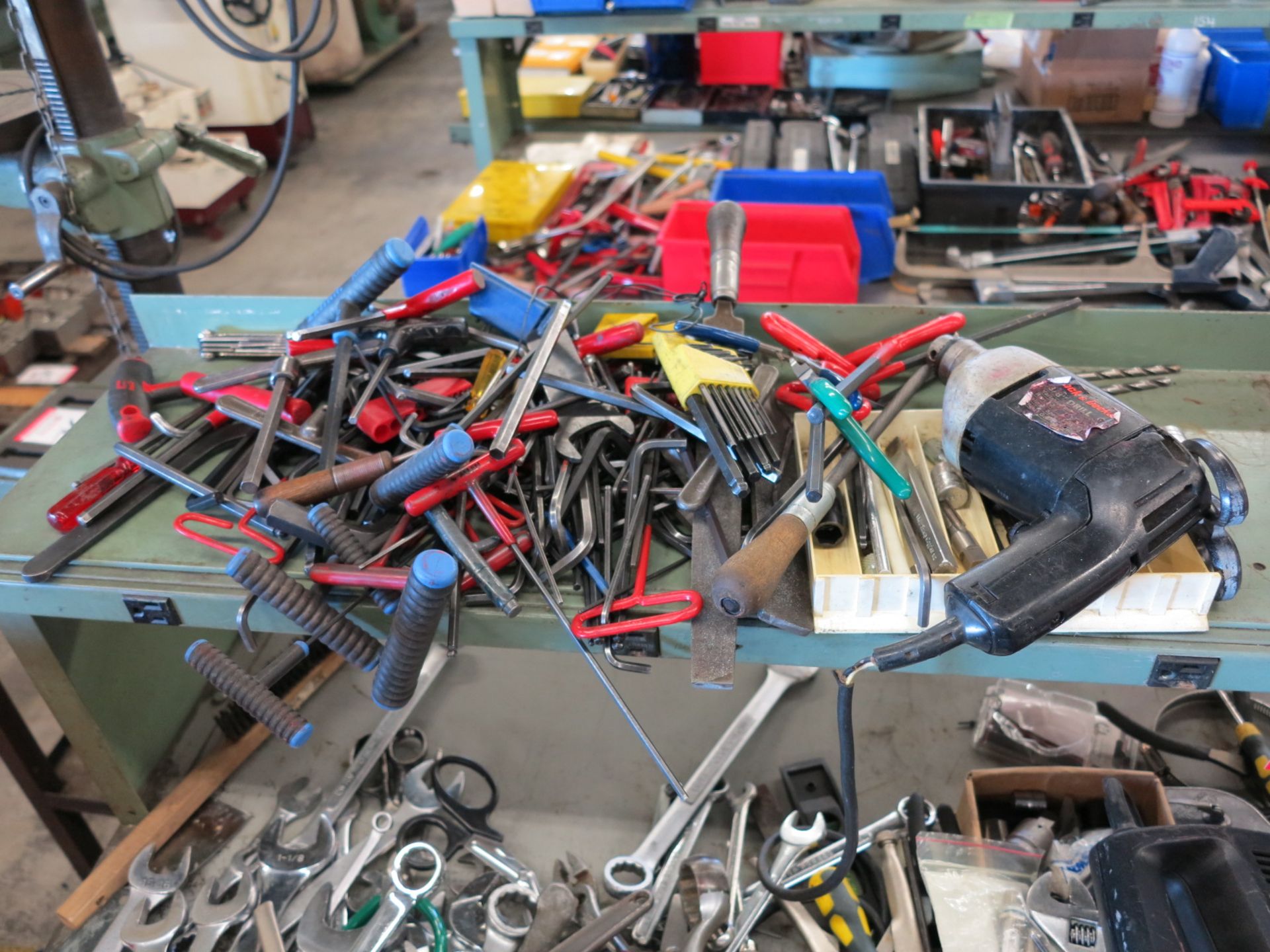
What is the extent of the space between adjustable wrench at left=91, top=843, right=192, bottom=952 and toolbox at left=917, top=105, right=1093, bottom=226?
1.81 meters

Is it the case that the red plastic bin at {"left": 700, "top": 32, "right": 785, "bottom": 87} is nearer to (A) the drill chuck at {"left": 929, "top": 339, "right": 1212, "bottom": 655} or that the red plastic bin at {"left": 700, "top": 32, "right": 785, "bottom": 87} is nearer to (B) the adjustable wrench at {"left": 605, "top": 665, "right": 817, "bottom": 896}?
(B) the adjustable wrench at {"left": 605, "top": 665, "right": 817, "bottom": 896}

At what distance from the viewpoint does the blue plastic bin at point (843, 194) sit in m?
1.81

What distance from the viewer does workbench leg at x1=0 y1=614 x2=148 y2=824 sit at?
1279 mm

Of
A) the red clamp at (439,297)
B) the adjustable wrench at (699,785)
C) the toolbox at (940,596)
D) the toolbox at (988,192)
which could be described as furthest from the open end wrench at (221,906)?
the toolbox at (988,192)

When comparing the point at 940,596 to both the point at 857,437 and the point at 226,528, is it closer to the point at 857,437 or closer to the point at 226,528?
the point at 857,437

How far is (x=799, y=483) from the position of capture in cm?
105

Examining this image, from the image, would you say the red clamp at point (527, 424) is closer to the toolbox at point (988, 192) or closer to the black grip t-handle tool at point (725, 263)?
the black grip t-handle tool at point (725, 263)

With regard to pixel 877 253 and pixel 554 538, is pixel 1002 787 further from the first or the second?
pixel 877 253

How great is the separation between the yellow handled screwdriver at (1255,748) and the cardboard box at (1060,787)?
25 cm

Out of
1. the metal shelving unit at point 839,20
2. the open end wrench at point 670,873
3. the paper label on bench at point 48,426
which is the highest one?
the metal shelving unit at point 839,20

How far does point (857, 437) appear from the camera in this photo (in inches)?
41.1

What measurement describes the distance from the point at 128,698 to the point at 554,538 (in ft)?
2.90

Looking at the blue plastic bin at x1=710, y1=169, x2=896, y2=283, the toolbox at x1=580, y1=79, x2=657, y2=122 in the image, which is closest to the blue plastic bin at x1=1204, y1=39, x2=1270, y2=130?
the blue plastic bin at x1=710, y1=169, x2=896, y2=283

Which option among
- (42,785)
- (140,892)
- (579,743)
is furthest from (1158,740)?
(42,785)
